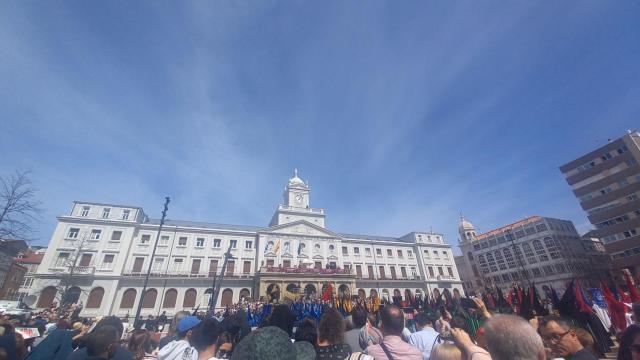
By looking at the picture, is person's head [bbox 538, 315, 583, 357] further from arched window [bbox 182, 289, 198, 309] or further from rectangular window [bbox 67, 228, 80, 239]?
rectangular window [bbox 67, 228, 80, 239]

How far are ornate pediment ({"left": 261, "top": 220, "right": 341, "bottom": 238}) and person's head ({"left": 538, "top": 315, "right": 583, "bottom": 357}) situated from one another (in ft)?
119

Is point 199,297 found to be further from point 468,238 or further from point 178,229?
point 468,238

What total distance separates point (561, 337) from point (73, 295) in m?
39.1

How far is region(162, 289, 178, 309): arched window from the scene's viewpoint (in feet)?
98.1

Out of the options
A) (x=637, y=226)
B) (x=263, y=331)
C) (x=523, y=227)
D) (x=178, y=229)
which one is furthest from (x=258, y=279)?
(x=523, y=227)

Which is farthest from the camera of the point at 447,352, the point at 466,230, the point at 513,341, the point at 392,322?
the point at 466,230

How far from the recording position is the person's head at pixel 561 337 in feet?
9.30

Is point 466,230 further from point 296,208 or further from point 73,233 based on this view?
point 73,233

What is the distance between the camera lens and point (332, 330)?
3.25m

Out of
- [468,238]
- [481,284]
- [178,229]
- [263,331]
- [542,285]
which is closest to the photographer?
[263,331]

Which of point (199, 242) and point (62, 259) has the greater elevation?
point (199, 242)

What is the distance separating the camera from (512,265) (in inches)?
1991

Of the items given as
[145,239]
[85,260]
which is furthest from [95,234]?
[145,239]

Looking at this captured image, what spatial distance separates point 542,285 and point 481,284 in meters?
12.3
